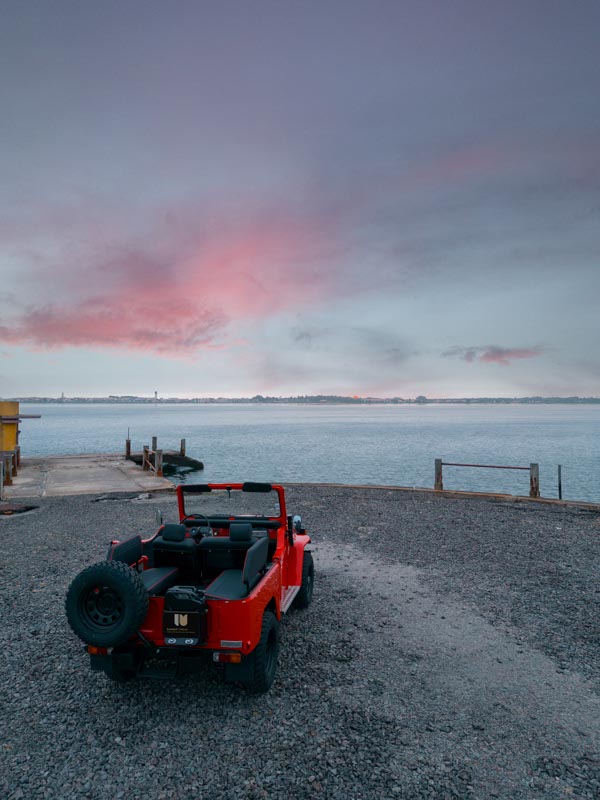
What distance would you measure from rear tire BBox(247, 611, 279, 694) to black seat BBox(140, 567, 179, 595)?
1.13 meters

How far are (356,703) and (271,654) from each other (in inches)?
36.8

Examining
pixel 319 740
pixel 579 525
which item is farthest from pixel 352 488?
pixel 319 740

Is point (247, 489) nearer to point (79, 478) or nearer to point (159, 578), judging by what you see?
point (159, 578)

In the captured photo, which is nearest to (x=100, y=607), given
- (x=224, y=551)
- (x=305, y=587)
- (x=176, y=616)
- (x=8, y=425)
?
(x=176, y=616)

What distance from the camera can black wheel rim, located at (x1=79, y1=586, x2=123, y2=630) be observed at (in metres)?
4.16

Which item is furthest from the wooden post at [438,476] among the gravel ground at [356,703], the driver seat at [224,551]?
the driver seat at [224,551]

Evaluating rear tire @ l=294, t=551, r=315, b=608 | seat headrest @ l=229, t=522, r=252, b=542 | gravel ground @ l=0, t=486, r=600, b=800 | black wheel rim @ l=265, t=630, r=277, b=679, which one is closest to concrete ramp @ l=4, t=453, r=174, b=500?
gravel ground @ l=0, t=486, r=600, b=800

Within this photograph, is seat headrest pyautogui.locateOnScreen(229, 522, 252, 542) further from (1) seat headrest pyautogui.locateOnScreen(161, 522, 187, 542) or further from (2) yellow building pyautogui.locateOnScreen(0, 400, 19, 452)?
(2) yellow building pyautogui.locateOnScreen(0, 400, 19, 452)

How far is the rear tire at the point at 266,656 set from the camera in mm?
4391

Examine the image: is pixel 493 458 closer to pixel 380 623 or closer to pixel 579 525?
pixel 579 525

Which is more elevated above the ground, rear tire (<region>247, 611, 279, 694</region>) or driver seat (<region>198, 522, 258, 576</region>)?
driver seat (<region>198, 522, 258, 576</region>)

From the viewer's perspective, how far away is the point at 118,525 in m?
11.7

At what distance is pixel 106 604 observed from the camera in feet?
13.8

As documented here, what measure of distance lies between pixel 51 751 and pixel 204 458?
44.6 metres
